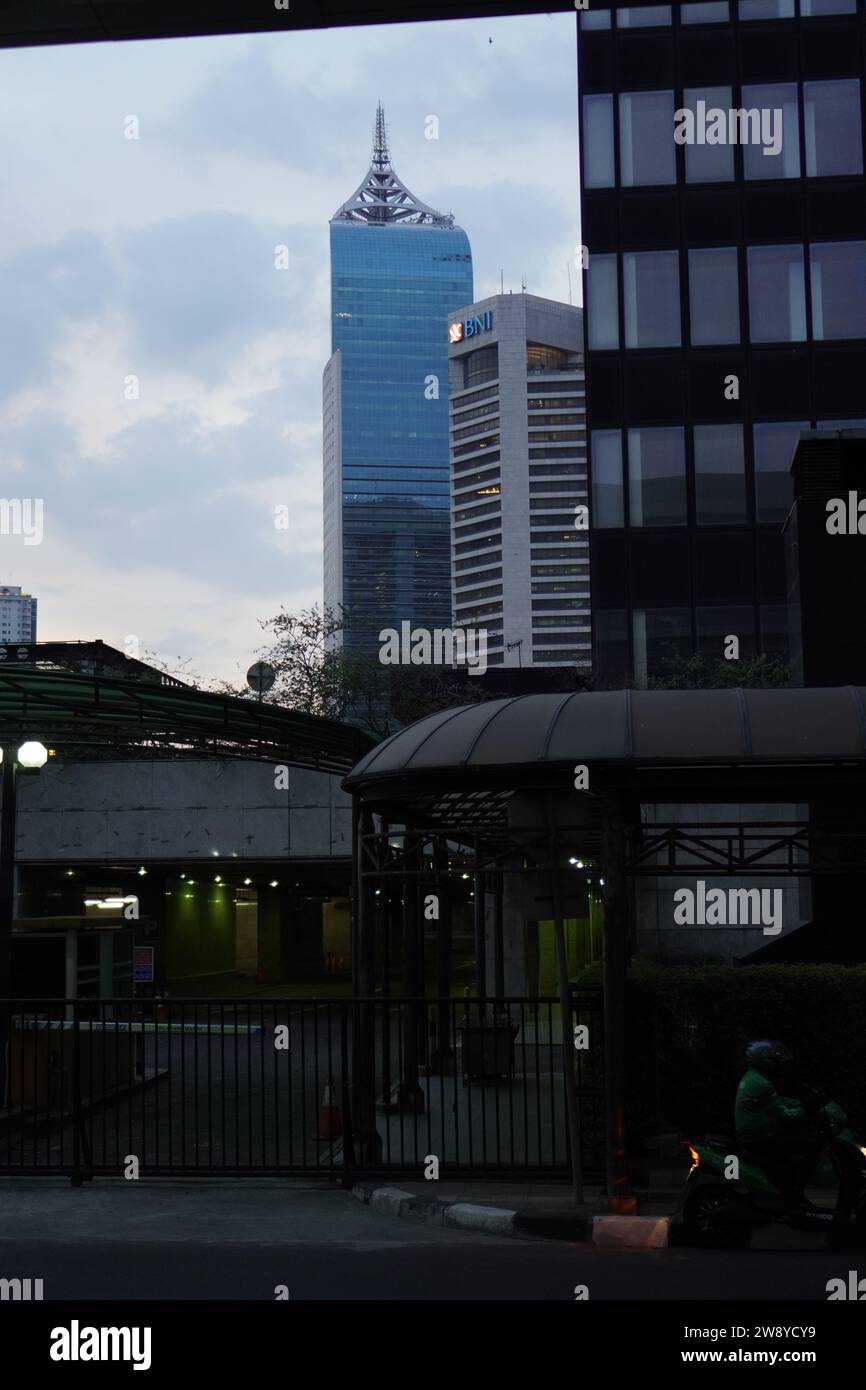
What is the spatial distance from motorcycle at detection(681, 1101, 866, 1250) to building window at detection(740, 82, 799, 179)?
44738 millimetres

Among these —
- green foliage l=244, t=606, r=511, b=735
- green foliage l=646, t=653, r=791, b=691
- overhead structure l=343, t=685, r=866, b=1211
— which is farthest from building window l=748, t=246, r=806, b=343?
overhead structure l=343, t=685, r=866, b=1211

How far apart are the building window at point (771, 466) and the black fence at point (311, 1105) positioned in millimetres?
29826

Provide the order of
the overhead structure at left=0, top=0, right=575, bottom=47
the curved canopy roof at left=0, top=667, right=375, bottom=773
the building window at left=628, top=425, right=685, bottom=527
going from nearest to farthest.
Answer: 1. the overhead structure at left=0, top=0, right=575, bottom=47
2. the curved canopy roof at left=0, top=667, right=375, bottom=773
3. the building window at left=628, top=425, right=685, bottom=527

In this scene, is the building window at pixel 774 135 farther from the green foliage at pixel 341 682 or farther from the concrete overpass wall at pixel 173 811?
the concrete overpass wall at pixel 173 811

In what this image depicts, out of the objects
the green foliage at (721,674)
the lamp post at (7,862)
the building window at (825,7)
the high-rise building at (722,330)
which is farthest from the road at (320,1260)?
the building window at (825,7)

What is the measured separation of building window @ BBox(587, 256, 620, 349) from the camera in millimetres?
48750

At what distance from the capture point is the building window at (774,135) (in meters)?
48.9

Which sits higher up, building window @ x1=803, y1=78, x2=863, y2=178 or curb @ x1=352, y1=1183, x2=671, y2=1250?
building window @ x1=803, y1=78, x2=863, y2=178

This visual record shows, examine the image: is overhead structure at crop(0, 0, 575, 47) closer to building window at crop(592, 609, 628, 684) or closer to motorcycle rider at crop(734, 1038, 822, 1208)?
motorcycle rider at crop(734, 1038, 822, 1208)

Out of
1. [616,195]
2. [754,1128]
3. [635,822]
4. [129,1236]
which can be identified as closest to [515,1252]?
[754,1128]

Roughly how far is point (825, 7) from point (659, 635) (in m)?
22.1

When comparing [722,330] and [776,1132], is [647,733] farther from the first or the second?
[722,330]

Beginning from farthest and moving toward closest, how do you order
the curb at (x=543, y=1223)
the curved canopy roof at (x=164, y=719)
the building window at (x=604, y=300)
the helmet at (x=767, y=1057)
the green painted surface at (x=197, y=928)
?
the building window at (x=604, y=300) < the green painted surface at (x=197, y=928) < the curved canopy roof at (x=164, y=719) < the curb at (x=543, y=1223) < the helmet at (x=767, y=1057)

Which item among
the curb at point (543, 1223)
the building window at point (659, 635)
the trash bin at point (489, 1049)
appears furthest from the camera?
the building window at point (659, 635)
